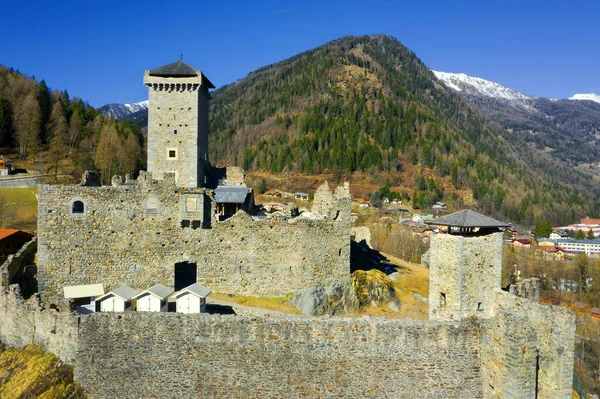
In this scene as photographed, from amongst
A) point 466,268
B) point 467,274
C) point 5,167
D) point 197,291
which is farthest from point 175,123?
point 5,167

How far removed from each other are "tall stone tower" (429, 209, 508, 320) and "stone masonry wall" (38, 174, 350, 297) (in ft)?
27.5

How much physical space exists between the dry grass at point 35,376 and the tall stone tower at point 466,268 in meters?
15.1

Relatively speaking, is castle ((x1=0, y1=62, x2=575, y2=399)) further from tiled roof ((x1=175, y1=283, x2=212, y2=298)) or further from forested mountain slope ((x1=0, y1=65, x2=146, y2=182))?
forested mountain slope ((x1=0, y1=65, x2=146, y2=182))

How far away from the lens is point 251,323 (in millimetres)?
16859

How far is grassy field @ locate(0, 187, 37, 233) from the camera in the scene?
44.5 meters

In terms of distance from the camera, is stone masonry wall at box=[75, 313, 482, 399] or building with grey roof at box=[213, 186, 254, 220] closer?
stone masonry wall at box=[75, 313, 482, 399]

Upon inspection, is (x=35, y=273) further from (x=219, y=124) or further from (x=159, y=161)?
(x=219, y=124)

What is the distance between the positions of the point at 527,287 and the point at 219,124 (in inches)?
6526

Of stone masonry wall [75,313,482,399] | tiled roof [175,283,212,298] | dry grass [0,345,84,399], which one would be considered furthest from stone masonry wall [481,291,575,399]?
dry grass [0,345,84,399]

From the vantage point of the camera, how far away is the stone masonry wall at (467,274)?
1845 centimetres

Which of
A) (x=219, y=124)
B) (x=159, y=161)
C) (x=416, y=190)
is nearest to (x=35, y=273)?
(x=159, y=161)

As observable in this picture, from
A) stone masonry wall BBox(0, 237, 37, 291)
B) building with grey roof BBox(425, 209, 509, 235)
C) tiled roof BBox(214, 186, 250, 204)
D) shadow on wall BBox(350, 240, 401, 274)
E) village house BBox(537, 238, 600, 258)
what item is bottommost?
village house BBox(537, 238, 600, 258)

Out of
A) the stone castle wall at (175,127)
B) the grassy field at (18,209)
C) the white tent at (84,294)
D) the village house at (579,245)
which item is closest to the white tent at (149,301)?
the white tent at (84,294)

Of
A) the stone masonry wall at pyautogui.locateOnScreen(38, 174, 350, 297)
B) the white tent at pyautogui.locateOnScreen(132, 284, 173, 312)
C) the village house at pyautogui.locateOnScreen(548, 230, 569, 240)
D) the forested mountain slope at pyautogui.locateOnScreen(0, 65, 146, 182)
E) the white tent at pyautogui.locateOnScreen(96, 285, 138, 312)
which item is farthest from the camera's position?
the village house at pyautogui.locateOnScreen(548, 230, 569, 240)
